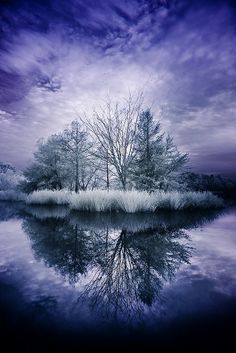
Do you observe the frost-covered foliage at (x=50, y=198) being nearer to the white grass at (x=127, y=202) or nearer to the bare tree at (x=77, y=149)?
the white grass at (x=127, y=202)

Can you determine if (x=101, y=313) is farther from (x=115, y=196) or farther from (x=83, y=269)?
(x=115, y=196)

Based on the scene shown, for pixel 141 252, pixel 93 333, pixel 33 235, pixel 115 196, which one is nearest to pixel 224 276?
pixel 141 252

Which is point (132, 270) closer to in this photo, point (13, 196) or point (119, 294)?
point (119, 294)

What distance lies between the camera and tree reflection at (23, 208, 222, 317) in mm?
1641

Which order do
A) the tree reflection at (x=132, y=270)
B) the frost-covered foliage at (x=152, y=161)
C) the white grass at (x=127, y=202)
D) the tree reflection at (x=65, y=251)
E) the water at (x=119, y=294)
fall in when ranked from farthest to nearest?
the frost-covered foliage at (x=152, y=161)
the white grass at (x=127, y=202)
the tree reflection at (x=65, y=251)
the tree reflection at (x=132, y=270)
the water at (x=119, y=294)

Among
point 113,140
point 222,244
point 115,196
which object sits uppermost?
point 113,140

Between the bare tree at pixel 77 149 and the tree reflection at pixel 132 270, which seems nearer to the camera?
the tree reflection at pixel 132 270

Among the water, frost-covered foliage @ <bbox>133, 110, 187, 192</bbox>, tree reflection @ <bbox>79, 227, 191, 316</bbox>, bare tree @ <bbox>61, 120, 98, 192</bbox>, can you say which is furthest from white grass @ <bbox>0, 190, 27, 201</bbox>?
tree reflection @ <bbox>79, 227, 191, 316</bbox>

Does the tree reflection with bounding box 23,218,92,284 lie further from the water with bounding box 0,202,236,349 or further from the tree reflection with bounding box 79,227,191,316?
the tree reflection with bounding box 79,227,191,316

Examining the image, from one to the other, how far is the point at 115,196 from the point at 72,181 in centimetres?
1622

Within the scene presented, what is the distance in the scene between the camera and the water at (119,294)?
48.4 inches

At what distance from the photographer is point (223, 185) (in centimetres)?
4884

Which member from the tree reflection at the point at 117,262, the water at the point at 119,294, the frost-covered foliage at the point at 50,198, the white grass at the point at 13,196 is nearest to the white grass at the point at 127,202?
the tree reflection at the point at 117,262

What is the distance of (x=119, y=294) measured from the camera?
1.70 metres
